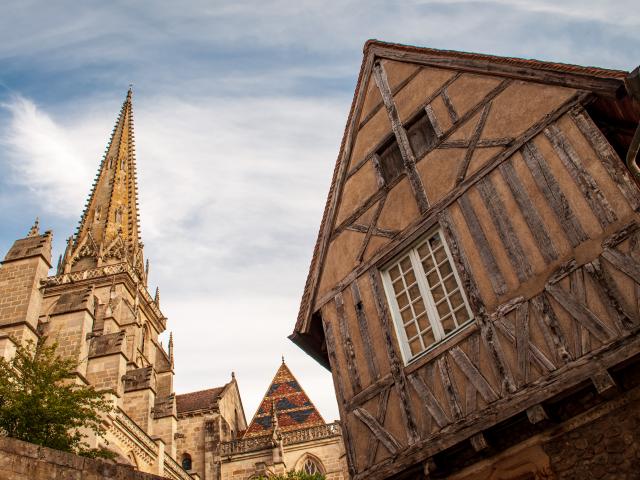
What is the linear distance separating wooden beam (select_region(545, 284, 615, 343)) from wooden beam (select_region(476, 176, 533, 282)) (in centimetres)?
36

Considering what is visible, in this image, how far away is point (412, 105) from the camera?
308 inches

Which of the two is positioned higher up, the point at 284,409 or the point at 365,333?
the point at 284,409

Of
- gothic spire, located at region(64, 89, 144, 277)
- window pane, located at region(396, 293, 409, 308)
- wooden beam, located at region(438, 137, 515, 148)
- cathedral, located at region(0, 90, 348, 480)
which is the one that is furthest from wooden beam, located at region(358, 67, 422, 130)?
gothic spire, located at region(64, 89, 144, 277)

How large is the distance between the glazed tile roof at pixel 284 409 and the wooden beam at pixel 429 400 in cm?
1964

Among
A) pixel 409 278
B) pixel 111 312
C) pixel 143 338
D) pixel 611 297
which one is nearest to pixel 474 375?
pixel 611 297

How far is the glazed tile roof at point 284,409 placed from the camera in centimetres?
2550

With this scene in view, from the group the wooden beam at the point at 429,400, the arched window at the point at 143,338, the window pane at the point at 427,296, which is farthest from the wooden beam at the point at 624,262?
the arched window at the point at 143,338

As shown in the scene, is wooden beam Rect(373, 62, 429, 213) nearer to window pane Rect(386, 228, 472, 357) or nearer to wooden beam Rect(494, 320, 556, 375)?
window pane Rect(386, 228, 472, 357)

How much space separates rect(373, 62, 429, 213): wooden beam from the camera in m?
7.00

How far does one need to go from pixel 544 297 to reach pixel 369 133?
3997 mm

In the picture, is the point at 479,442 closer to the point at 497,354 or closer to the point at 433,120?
the point at 497,354

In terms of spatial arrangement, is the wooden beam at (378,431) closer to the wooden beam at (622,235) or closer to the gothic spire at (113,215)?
the wooden beam at (622,235)

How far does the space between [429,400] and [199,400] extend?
25.0 metres

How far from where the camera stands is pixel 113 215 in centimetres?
3841
